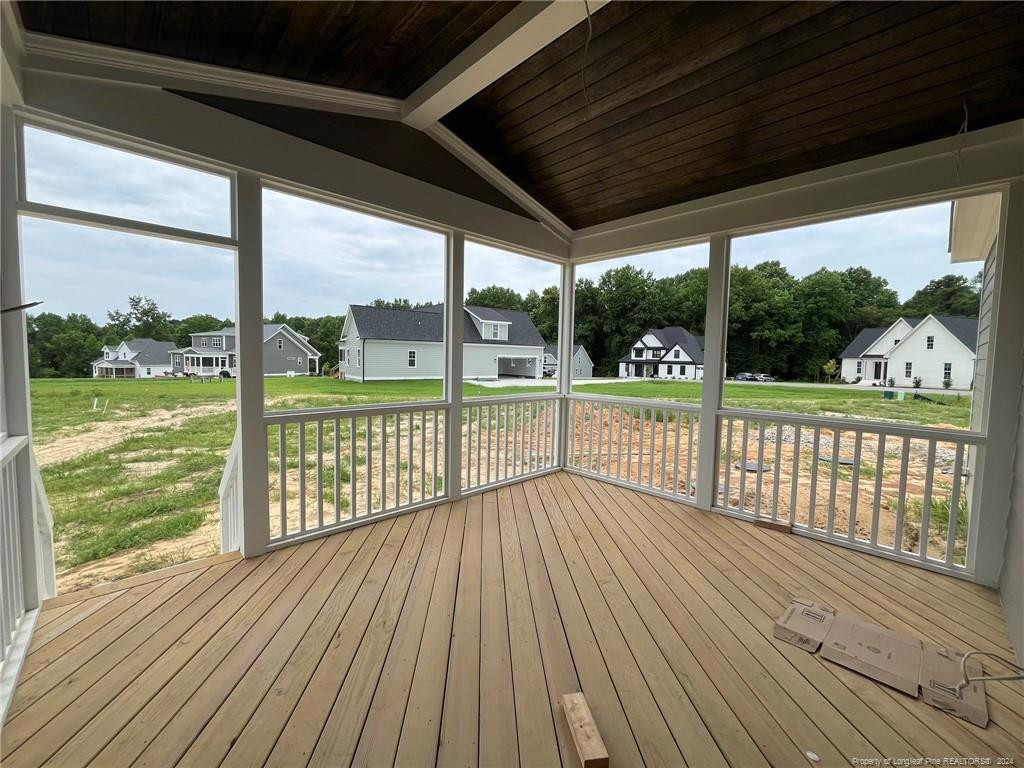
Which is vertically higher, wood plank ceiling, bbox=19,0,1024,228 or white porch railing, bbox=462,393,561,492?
wood plank ceiling, bbox=19,0,1024,228

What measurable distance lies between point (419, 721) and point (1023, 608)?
2602 mm

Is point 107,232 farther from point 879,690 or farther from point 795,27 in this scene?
point 879,690

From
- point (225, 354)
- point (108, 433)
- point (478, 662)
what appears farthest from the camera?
point (225, 354)

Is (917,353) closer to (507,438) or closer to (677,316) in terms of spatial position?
(677,316)

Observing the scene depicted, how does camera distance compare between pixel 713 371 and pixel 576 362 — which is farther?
pixel 576 362

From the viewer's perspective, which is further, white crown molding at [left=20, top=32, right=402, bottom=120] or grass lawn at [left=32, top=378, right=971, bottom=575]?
grass lawn at [left=32, top=378, right=971, bottom=575]

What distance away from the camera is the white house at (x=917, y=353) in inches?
103

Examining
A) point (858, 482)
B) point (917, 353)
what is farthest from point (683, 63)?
point (858, 482)

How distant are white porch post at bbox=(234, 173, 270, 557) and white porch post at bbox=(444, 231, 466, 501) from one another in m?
1.42

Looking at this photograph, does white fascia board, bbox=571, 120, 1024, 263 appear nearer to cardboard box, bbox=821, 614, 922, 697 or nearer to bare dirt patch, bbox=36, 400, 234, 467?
cardboard box, bbox=821, 614, 922, 697

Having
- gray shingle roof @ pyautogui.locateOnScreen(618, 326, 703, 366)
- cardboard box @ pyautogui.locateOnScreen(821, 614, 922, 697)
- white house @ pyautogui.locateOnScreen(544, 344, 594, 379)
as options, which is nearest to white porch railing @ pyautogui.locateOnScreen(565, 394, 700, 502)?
white house @ pyautogui.locateOnScreen(544, 344, 594, 379)

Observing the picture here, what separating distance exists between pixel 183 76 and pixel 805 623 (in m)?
4.22

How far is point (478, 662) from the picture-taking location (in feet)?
5.62

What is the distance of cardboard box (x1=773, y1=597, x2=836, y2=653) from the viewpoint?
6.15 feet
